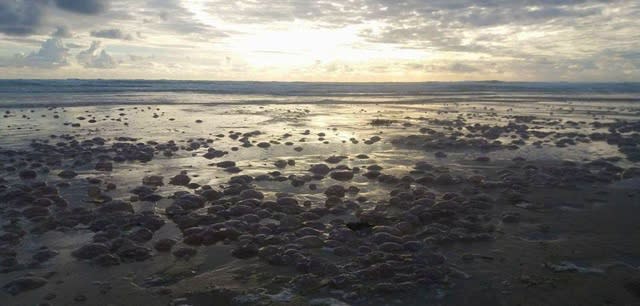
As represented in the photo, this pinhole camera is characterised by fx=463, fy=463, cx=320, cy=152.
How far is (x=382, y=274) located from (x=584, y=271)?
117 inches

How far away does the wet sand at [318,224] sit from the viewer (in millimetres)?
6332

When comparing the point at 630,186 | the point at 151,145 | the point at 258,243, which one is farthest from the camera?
the point at 151,145

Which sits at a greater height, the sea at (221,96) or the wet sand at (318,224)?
the sea at (221,96)

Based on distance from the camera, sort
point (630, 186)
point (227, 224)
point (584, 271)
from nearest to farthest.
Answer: point (584, 271) < point (227, 224) < point (630, 186)

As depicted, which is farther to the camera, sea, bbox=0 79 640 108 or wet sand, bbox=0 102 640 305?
sea, bbox=0 79 640 108

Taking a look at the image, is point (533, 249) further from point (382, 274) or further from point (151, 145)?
point (151, 145)

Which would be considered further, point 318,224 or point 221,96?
point 221,96

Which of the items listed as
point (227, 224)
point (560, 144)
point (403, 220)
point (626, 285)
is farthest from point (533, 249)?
point (560, 144)

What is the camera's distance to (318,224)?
8781 millimetres

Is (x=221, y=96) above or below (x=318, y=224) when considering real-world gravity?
above

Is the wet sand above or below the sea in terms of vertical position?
below

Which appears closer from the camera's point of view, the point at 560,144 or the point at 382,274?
the point at 382,274

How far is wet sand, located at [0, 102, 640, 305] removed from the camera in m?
6.33

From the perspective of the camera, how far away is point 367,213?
9.34 meters
